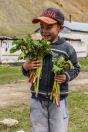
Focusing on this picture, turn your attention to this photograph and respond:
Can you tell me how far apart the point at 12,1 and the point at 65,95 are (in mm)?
55189

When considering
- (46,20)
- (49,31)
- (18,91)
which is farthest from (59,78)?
(18,91)

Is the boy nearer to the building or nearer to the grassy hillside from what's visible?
the building

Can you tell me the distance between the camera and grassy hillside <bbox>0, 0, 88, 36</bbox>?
52.8m

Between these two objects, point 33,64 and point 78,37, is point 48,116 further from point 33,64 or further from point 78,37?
point 78,37

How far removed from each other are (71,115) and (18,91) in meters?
4.94

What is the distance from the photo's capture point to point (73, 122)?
8844 millimetres

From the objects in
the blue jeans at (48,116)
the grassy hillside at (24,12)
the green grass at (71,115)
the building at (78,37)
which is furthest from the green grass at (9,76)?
the grassy hillside at (24,12)

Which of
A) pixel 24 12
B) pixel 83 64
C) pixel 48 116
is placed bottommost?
pixel 83 64

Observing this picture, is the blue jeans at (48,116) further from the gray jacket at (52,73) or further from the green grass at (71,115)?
the green grass at (71,115)

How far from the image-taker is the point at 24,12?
196 ft

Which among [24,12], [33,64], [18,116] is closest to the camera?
[33,64]

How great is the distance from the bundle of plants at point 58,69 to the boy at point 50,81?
0.07 meters

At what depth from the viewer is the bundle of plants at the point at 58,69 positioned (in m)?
5.13

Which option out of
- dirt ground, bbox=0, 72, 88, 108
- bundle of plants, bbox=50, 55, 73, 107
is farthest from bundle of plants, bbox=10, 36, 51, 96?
dirt ground, bbox=0, 72, 88, 108
